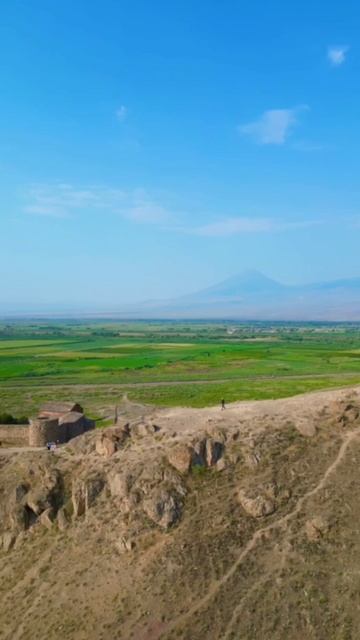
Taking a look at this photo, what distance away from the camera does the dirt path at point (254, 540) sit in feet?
81.4

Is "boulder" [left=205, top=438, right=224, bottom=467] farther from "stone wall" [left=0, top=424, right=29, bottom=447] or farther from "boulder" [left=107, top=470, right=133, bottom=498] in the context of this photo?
"stone wall" [left=0, top=424, right=29, bottom=447]

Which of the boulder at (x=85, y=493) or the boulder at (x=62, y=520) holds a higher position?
the boulder at (x=85, y=493)

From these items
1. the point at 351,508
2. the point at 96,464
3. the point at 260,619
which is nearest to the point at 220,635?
the point at 260,619

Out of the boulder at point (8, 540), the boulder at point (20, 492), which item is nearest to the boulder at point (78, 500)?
the boulder at point (20, 492)

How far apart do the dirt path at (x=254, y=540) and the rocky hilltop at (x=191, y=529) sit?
0.06 m

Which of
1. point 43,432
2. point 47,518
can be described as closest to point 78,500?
point 47,518

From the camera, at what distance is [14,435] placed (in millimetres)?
42438

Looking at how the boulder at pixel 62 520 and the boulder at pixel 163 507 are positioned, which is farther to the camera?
the boulder at pixel 62 520

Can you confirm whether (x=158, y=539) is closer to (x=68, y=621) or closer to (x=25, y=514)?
(x=68, y=621)

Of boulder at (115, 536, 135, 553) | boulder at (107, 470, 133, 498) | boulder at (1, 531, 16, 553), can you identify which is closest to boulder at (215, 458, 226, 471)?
boulder at (107, 470, 133, 498)

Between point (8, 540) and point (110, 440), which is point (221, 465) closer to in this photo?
point (110, 440)

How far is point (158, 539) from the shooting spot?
28.6 meters

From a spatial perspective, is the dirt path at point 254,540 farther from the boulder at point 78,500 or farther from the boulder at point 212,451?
the boulder at point 78,500

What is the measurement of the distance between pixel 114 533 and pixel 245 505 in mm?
7077
